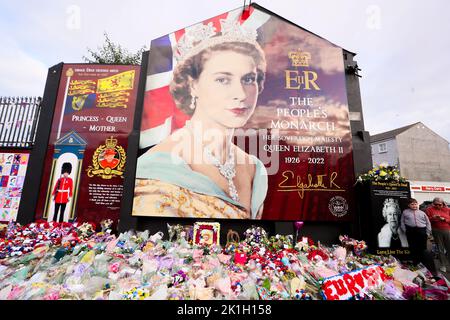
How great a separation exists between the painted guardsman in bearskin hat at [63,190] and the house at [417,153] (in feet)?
73.3

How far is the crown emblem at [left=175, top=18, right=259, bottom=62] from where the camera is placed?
6824mm

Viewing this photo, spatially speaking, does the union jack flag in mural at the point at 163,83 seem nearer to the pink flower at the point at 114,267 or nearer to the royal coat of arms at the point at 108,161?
the royal coat of arms at the point at 108,161

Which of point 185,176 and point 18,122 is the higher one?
point 18,122

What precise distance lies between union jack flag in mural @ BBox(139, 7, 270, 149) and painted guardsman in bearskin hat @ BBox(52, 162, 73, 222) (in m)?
2.49

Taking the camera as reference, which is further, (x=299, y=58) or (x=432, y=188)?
(x=432, y=188)

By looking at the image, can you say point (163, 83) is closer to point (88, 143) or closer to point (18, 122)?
point (88, 143)

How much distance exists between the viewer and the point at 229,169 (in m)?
6.11

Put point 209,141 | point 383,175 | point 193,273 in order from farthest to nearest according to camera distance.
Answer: point 209,141 < point 383,175 < point 193,273

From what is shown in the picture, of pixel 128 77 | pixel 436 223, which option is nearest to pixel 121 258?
pixel 128 77

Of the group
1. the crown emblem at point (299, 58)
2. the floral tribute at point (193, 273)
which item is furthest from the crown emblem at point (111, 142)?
the crown emblem at point (299, 58)

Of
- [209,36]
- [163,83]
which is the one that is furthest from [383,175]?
[163,83]

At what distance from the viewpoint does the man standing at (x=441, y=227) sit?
5.24m

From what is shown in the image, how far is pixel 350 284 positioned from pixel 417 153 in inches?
888

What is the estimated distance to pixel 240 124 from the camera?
20.8 ft
